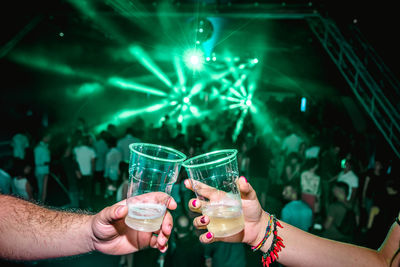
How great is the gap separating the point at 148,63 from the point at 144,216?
12034mm

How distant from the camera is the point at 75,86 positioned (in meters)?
10.2

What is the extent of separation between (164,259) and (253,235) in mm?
2798

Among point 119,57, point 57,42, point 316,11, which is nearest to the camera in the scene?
point 316,11

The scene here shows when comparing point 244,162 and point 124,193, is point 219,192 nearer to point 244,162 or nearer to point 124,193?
point 124,193

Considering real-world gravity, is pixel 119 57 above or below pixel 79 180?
above

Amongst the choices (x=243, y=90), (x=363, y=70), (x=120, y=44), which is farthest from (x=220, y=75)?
(x=363, y=70)

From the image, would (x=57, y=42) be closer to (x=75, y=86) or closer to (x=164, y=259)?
(x=75, y=86)

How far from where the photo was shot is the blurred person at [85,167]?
5.19 metres

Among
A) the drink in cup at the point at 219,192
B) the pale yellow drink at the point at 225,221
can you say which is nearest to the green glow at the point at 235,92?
the drink in cup at the point at 219,192

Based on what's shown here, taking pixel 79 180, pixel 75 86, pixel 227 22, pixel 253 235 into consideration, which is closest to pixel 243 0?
pixel 227 22

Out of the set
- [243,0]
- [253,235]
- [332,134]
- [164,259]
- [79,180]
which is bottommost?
[164,259]

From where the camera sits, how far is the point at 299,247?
1.41 m

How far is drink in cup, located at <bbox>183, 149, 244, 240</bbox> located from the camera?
112 centimetres

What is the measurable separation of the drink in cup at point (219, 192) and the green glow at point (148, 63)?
11258mm
